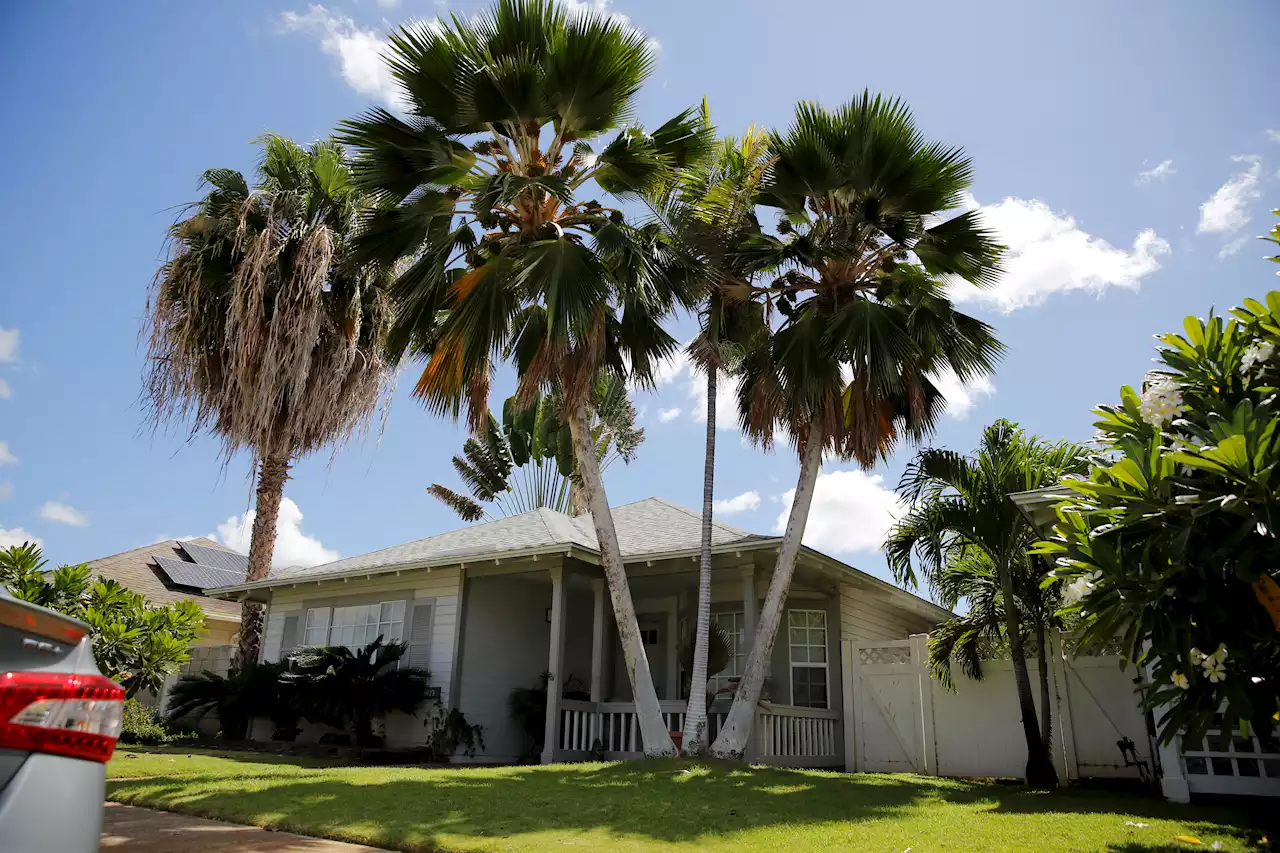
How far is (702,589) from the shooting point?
477 inches

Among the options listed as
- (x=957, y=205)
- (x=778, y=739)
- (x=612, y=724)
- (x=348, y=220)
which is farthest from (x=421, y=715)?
(x=957, y=205)

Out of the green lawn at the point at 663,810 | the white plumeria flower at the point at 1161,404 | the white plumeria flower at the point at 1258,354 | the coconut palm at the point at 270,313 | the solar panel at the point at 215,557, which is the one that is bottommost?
the green lawn at the point at 663,810

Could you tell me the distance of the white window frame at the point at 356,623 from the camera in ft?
55.3

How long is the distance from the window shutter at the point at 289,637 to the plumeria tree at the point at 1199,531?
55.1 feet

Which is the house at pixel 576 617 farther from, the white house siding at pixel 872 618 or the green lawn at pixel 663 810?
the green lawn at pixel 663 810

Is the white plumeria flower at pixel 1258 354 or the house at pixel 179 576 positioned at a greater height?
the house at pixel 179 576

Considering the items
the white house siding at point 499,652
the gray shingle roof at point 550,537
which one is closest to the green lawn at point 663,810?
the gray shingle roof at point 550,537

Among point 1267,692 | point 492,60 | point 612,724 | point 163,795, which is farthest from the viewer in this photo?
point 612,724

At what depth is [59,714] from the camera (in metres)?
2.13

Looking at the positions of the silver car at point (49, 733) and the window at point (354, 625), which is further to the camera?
the window at point (354, 625)

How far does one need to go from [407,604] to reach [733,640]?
20.9 ft

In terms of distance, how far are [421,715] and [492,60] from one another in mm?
11219

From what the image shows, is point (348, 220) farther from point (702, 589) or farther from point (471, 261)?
point (702, 589)

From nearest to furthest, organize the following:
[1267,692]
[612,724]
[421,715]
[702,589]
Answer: [1267,692], [702,589], [612,724], [421,715]
